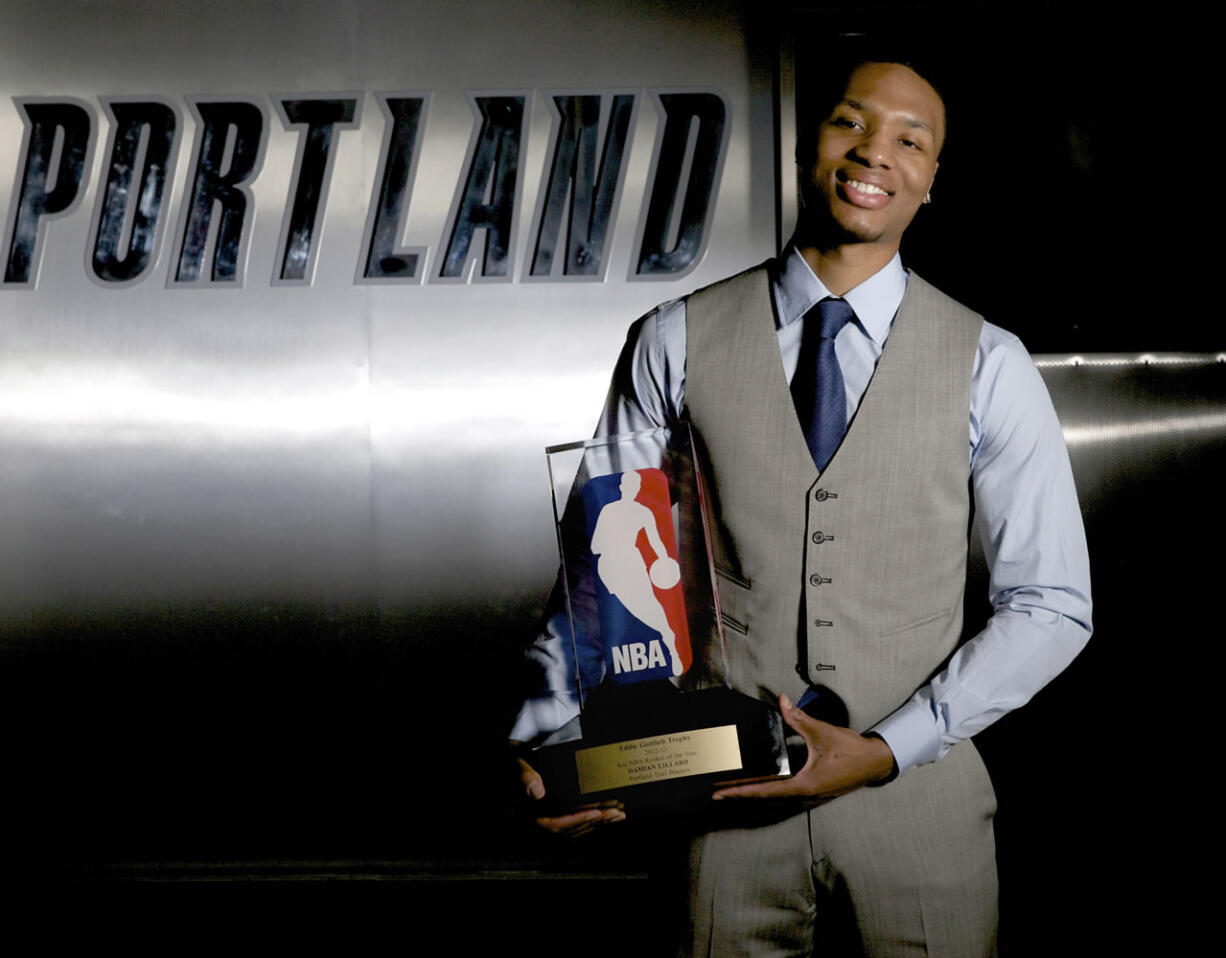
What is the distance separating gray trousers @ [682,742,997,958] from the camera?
3.99 feet

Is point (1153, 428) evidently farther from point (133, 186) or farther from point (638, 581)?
point (133, 186)

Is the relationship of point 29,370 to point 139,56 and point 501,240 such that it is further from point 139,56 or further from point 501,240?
point 501,240

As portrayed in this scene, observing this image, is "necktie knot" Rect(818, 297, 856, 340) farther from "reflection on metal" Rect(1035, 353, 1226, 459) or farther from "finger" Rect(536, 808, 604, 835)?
"reflection on metal" Rect(1035, 353, 1226, 459)

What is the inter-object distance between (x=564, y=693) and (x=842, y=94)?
2.47ft

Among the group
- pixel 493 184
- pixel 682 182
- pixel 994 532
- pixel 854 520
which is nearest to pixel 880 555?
pixel 854 520

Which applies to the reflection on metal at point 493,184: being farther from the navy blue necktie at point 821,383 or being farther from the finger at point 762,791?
the finger at point 762,791

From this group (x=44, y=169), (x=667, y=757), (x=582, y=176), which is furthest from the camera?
(x=44, y=169)

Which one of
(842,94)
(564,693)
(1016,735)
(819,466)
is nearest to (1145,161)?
(1016,735)

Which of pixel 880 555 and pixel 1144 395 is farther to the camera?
pixel 1144 395

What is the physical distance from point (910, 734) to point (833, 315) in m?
0.47

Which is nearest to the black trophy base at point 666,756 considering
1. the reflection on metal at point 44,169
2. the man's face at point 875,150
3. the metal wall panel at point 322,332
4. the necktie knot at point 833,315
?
the necktie knot at point 833,315

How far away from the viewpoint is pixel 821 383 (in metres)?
1.25

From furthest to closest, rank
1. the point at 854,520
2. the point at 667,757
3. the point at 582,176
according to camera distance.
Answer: the point at 582,176, the point at 854,520, the point at 667,757

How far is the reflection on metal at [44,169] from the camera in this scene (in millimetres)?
2619
